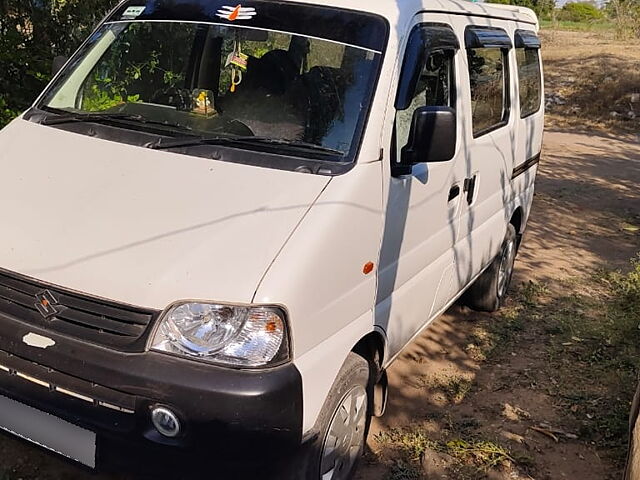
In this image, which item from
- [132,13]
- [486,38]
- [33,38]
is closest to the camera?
[132,13]

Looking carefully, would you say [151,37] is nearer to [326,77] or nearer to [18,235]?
[326,77]

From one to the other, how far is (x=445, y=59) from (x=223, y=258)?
1.90 meters

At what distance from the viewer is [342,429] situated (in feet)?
9.55

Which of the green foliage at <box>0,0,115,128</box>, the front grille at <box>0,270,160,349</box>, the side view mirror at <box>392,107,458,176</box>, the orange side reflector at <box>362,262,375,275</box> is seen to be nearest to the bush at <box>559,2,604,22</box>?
the green foliage at <box>0,0,115,128</box>

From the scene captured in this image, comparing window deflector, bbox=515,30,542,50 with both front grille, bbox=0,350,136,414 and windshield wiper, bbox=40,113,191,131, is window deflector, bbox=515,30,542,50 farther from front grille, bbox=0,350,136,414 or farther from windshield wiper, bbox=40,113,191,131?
front grille, bbox=0,350,136,414

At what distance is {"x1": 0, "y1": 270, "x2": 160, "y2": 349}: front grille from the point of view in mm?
2287

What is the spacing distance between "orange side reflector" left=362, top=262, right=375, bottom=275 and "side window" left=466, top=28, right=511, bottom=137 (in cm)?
142

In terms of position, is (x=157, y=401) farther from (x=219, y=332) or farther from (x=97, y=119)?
(x=97, y=119)

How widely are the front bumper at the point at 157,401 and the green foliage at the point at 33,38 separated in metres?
3.37

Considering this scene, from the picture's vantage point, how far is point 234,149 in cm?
288

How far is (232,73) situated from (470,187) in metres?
1.44

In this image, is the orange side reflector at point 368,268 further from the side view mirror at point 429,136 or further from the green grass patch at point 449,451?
the green grass patch at point 449,451

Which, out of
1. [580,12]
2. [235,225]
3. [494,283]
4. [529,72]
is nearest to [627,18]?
[580,12]

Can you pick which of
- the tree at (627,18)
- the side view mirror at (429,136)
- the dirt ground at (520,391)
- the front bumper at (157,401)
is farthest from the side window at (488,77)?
the tree at (627,18)
